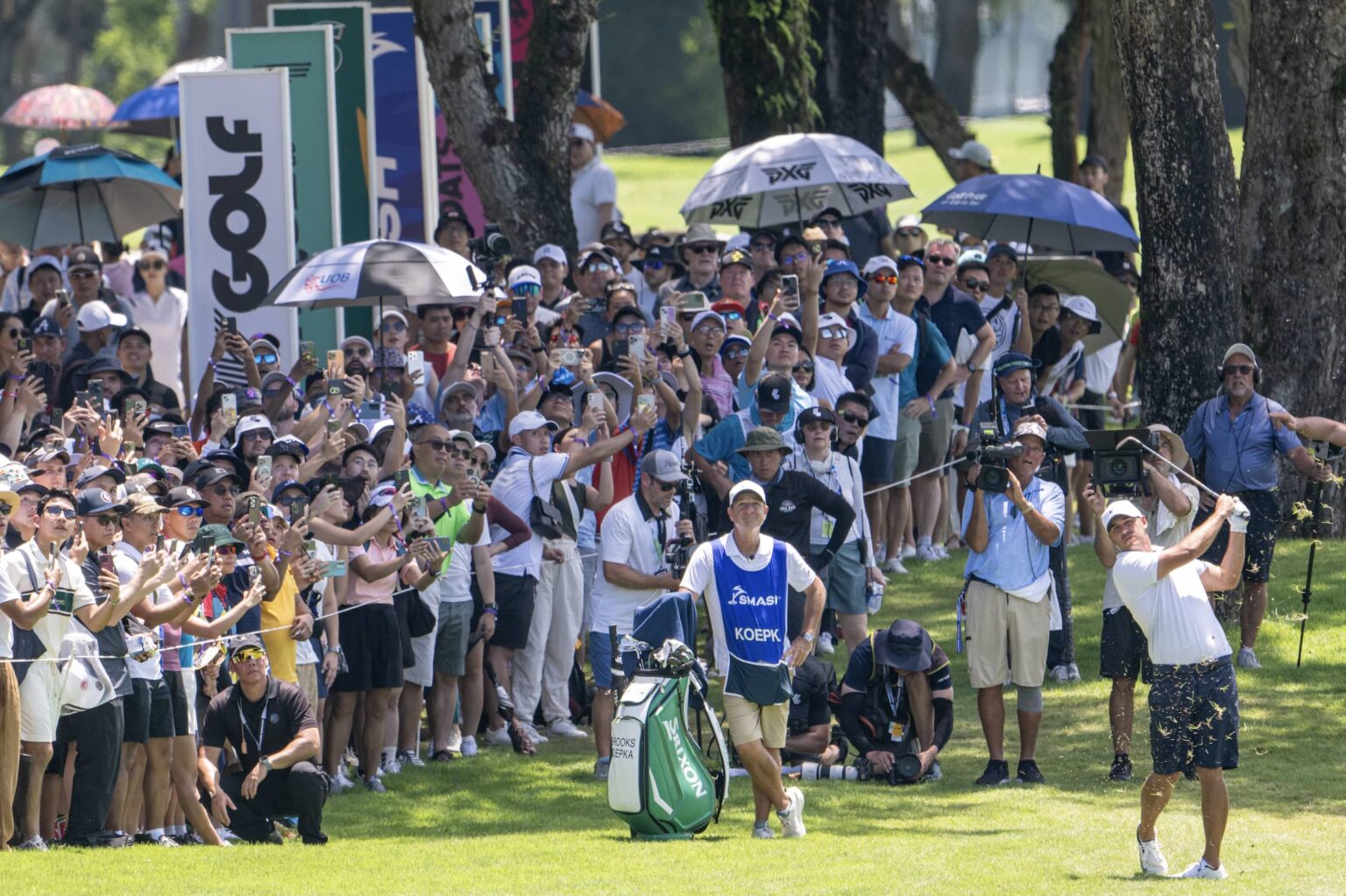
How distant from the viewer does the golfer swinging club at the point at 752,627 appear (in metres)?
12.0

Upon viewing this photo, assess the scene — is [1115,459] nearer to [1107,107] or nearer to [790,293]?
[790,293]

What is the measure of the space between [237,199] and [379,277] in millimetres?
2954

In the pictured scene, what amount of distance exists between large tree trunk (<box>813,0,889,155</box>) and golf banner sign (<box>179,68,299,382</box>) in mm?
8113

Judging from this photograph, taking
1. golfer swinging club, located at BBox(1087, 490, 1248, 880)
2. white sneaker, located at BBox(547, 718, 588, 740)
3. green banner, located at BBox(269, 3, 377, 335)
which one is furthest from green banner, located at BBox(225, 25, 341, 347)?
golfer swinging club, located at BBox(1087, 490, 1248, 880)

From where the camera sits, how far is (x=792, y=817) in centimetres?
1203

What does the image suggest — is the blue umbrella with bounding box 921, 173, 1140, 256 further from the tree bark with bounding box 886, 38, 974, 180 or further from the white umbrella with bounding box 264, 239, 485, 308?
the tree bark with bounding box 886, 38, 974, 180

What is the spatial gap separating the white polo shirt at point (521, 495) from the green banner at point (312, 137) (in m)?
4.57

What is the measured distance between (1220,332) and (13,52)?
50.6 metres

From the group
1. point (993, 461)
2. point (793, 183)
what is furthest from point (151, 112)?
point (993, 461)

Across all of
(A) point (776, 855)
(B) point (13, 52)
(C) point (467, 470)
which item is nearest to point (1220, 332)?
(C) point (467, 470)

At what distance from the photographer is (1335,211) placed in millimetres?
18109

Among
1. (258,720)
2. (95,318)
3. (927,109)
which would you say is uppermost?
(927,109)

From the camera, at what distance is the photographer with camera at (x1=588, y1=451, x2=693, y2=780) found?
13617 millimetres

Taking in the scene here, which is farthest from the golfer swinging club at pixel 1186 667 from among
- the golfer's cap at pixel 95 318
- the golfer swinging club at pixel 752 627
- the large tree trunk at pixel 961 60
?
the large tree trunk at pixel 961 60
